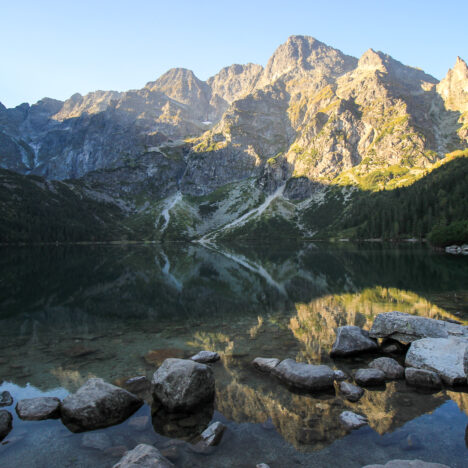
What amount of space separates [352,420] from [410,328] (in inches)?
442

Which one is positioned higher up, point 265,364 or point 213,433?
point 213,433

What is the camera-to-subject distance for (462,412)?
12.6 metres

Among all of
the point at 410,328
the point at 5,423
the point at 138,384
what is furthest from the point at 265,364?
the point at 5,423

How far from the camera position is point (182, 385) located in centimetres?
1370

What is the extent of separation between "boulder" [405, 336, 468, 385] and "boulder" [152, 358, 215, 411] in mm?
11512

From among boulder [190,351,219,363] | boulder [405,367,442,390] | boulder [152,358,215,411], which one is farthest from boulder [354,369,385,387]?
boulder [190,351,219,363]

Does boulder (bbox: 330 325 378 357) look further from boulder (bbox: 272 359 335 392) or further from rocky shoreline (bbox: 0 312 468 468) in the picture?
boulder (bbox: 272 359 335 392)

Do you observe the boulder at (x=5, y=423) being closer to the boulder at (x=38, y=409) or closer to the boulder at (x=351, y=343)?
the boulder at (x=38, y=409)

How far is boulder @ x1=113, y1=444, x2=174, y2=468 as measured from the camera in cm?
895

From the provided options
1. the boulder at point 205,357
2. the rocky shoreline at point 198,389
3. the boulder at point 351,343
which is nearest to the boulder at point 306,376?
the rocky shoreline at point 198,389

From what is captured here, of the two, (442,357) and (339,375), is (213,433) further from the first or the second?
(442,357)

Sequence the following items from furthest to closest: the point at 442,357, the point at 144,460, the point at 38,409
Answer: the point at 442,357
the point at 38,409
the point at 144,460

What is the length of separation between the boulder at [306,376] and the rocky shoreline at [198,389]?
0.14 ft

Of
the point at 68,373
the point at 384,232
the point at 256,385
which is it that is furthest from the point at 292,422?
the point at 384,232
